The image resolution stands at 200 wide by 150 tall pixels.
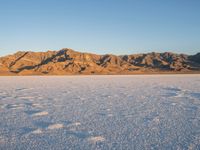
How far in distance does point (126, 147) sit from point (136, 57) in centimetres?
12719

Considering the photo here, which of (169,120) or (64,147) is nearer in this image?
(64,147)

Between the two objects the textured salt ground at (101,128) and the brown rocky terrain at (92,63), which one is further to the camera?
the brown rocky terrain at (92,63)

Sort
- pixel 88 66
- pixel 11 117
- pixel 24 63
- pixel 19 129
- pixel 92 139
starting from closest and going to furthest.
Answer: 1. pixel 92 139
2. pixel 19 129
3. pixel 11 117
4. pixel 88 66
5. pixel 24 63

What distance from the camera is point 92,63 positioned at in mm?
107000

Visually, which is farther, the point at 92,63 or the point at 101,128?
the point at 92,63

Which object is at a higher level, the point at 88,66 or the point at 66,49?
the point at 66,49

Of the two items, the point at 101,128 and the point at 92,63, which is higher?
the point at 92,63

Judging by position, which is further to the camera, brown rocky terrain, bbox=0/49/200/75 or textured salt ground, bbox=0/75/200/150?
brown rocky terrain, bbox=0/49/200/75

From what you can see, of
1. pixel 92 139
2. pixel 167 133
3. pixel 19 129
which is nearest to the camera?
pixel 92 139

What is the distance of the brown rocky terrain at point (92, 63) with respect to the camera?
314 ft

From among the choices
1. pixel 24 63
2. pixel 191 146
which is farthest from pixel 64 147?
pixel 24 63

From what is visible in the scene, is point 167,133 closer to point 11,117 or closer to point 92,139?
point 92,139

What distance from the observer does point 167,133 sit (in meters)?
4.64

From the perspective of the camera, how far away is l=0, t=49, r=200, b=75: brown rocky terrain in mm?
95688
